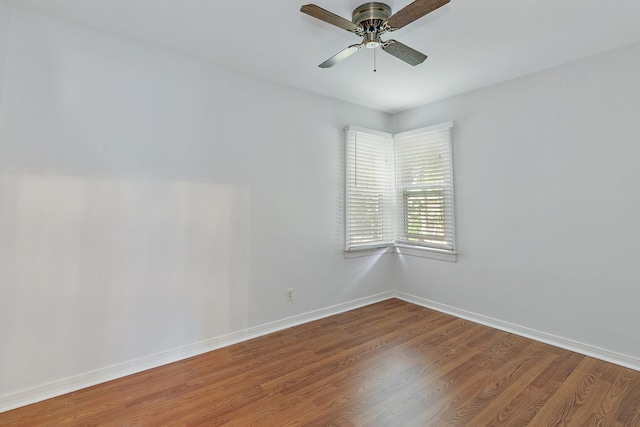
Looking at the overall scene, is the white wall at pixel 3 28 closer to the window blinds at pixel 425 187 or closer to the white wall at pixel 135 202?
the white wall at pixel 135 202

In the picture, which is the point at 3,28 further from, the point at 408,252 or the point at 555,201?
the point at 555,201

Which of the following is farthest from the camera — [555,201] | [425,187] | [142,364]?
[425,187]

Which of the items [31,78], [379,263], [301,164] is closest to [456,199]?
[379,263]

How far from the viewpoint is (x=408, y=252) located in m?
3.80

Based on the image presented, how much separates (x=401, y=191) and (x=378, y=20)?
2.37 meters

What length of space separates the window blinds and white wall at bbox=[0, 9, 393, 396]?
4.49 feet

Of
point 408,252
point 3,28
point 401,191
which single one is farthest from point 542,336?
point 3,28

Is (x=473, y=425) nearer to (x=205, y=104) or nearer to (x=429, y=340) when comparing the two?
(x=429, y=340)

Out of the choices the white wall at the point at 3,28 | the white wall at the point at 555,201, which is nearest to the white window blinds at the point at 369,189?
the white wall at the point at 555,201

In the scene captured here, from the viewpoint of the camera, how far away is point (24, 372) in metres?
1.85

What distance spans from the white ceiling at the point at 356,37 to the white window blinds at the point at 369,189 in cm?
88

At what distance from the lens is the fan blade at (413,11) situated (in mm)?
1498

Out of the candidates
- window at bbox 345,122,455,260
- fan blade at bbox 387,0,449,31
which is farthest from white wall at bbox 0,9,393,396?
fan blade at bbox 387,0,449,31

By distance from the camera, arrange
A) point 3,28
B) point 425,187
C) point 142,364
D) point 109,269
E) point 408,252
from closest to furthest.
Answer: point 3,28 < point 109,269 < point 142,364 < point 425,187 < point 408,252
